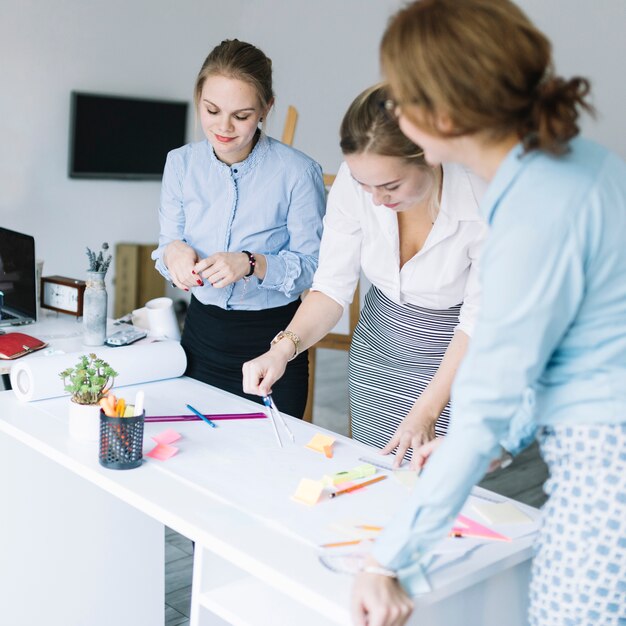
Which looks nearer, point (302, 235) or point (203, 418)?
point (203, 418)

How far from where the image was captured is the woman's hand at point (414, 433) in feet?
5.59

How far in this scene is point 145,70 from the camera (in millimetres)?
5758

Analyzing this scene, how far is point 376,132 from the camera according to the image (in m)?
1.58

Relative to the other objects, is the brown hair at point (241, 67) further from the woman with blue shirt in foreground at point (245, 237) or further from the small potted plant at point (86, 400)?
the small potted plant at point (86, 400)

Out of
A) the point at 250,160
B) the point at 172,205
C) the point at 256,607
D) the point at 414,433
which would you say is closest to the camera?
the point at 256,607

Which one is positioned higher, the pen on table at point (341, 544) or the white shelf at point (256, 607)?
the pen on table at point (341, 544)

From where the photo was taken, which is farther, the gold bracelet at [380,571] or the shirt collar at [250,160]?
the shirt collar at [250,160]

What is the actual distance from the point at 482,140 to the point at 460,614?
2.41ft

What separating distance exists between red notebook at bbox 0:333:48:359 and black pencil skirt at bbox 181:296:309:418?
0.43 metres

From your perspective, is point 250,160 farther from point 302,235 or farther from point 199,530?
point 199,530

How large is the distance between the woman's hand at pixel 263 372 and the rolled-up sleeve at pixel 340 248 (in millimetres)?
224

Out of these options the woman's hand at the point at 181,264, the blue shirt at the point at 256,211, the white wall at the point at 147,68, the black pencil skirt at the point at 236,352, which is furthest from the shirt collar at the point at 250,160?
the white wall at the point at 147,68

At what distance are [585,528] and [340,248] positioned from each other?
104 cm

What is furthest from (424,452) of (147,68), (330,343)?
(147,68)
